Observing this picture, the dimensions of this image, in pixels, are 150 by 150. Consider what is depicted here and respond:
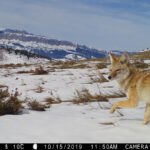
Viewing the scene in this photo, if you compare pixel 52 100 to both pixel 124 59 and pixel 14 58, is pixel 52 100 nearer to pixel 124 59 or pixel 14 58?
pixel 124 59

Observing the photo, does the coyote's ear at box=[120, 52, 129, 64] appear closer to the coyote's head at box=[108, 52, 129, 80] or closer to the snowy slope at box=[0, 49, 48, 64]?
the coyote's head at box=[108, 52, 129, 80]

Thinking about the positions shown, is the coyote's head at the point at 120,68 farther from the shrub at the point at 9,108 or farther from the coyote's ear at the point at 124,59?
the shrub at the point at 9,108

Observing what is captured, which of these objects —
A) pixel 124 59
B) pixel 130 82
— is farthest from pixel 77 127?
pixel 124 59

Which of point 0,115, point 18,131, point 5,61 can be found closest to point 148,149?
point 18,131

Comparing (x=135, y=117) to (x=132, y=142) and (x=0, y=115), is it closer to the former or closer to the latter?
(x=132, y=142)

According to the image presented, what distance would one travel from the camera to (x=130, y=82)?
16.8ft

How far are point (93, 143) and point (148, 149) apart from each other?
0.71m

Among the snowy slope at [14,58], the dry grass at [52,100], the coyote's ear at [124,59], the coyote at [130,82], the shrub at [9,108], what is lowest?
the snowy slope at [14,58]

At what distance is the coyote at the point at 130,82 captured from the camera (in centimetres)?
475

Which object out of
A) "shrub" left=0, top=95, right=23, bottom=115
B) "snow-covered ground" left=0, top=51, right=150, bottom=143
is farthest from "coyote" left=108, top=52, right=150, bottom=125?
"shrub" left=0, top=95, right=23, bottom=115

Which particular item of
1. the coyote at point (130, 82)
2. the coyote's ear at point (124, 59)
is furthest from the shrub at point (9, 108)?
the coyote's ear at point (124, 59)

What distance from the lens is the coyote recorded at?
4.75 metres

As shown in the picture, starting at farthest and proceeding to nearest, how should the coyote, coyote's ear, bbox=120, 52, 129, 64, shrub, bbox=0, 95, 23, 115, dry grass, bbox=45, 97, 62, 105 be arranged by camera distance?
dry grass, bbox=45, 97, 62, 105
shrub, bbox=0, 95, 23, 115
coyote's ear, bbox=120, 52, 129, 64
the coyote

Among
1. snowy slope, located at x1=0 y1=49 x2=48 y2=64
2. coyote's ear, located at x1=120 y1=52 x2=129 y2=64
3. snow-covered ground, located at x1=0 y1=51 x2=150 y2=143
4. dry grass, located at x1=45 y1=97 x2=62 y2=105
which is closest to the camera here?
snow-covered ground, located at x1=0 y1=51 x2=150 y2=143
